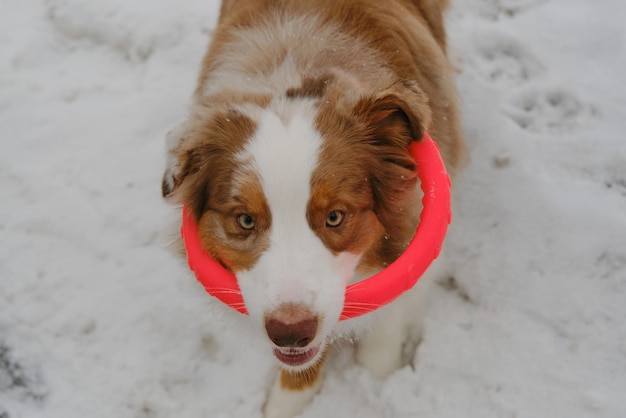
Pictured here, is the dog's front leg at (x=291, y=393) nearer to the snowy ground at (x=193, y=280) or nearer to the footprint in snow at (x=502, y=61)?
the snowy ground at (x=193, y=280)

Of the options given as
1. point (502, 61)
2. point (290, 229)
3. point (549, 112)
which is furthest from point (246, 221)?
point (502, 61)

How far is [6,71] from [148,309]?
2385 mm

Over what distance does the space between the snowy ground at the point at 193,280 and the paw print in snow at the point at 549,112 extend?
0.04ft

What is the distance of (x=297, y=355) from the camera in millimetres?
2781

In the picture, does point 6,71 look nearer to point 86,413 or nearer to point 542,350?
point 86,413

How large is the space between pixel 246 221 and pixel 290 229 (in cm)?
20

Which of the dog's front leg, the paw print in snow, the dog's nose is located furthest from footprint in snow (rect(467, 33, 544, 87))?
the dog's nose

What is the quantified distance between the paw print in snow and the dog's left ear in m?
1.88

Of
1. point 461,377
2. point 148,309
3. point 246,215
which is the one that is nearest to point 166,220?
point 148,309

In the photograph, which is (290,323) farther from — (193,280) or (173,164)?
(193,280)

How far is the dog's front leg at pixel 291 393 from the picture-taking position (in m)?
3.43

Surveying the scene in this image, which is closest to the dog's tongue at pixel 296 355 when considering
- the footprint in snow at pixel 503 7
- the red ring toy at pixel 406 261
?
the red ring toy at pixel 406 261

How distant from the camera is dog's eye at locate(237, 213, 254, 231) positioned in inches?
103

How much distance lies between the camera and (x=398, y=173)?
2791 mm
